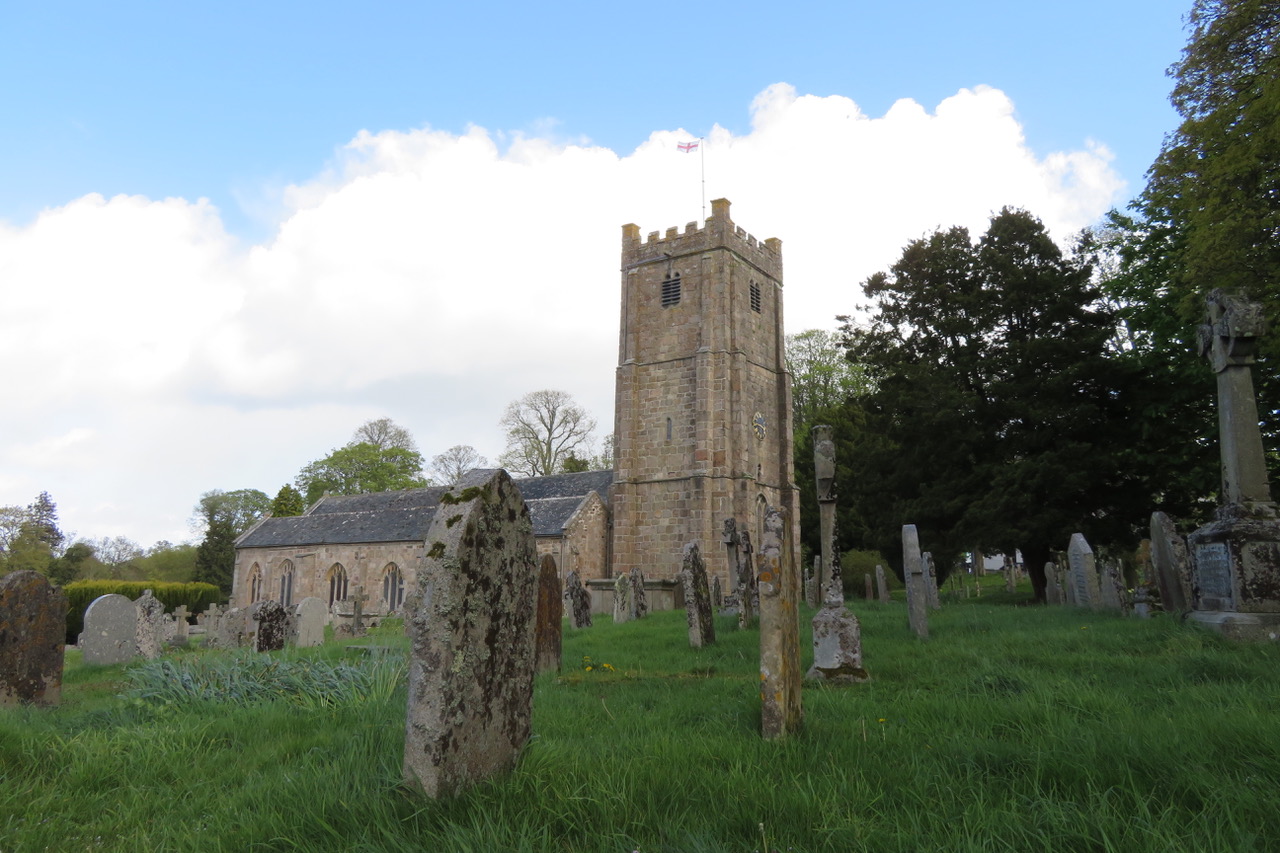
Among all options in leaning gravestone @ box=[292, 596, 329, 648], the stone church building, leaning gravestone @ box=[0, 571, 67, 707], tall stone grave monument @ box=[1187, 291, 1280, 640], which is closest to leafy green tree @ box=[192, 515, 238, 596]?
the stone church building

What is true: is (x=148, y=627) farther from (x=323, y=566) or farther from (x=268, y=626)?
(x=323, y=566)

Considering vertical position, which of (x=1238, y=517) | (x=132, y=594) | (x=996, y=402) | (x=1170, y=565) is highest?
(x=996, y=402)

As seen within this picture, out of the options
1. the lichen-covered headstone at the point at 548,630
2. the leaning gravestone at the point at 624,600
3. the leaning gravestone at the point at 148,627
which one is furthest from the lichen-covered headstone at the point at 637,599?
the leaning gravestone at the point at 148,627

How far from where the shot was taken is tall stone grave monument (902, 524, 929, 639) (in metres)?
9.37

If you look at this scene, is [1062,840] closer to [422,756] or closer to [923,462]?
[422,756]

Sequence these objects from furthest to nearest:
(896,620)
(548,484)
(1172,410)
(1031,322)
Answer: (548,484), (1031,322), (1172,410), (896,620)

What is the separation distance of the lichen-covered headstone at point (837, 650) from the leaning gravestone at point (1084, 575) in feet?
28.8

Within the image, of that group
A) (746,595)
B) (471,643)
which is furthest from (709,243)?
(471,643)

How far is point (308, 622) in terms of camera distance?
550 inches

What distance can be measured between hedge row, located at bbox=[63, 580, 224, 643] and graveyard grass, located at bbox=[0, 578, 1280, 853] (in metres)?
28.9

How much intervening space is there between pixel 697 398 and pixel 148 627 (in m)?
19.5

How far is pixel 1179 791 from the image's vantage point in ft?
9.46

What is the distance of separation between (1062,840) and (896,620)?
956cm

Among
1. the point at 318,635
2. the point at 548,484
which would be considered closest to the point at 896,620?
the point at 318,635
